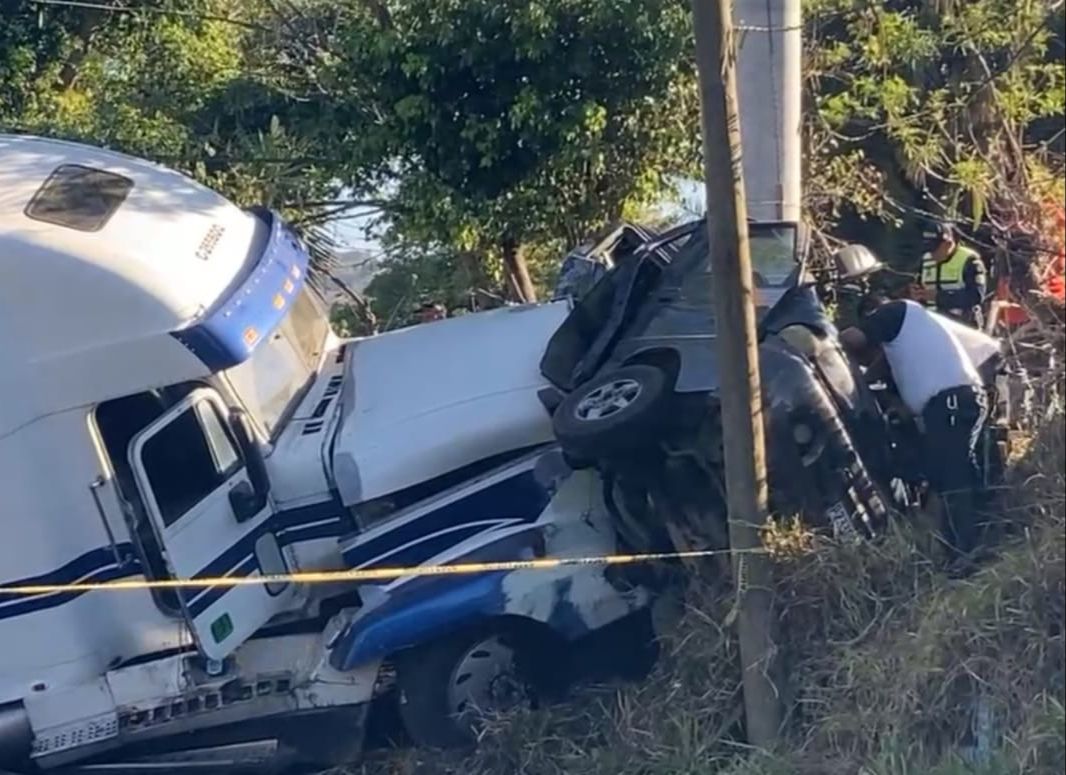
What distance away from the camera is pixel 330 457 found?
20.2 feet

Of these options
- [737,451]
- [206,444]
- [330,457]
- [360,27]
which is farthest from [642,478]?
[360,27]

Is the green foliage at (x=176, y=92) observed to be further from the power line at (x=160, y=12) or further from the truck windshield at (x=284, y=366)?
the truck windshield at (x=284, y=366)

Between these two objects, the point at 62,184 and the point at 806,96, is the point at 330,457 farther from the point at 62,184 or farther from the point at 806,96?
the point at 806,96

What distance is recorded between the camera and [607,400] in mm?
5668

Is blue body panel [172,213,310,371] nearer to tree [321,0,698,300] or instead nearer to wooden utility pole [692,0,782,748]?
wooden utility pole [692,0,782,748]

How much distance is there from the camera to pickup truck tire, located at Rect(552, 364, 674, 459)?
5.48 meters

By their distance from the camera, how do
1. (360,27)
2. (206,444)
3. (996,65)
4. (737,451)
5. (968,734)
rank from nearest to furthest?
(968,734) → (737,451) → (206,444) → (996,65) → (360,27)

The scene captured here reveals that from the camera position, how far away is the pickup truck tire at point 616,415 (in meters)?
5.48

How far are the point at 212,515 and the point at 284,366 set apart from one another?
916 millimetres

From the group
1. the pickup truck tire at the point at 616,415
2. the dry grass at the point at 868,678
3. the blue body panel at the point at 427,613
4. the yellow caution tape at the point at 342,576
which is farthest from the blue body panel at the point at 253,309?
the dry grass at the point at 868,678

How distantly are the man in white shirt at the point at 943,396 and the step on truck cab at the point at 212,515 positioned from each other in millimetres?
1200

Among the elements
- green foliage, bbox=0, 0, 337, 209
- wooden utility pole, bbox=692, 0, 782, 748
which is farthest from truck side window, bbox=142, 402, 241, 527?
green foliage, bbox=0, 0, 337, 209

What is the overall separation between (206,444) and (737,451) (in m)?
2.12

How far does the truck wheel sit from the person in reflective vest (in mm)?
2260
